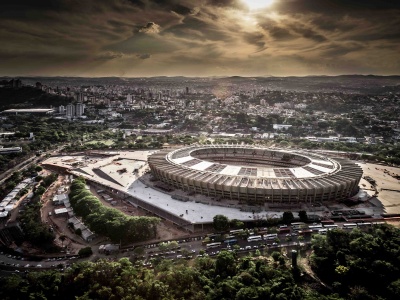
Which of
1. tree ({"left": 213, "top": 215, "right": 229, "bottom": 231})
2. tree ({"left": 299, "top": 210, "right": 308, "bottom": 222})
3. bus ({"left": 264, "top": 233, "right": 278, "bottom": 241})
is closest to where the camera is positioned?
bus ({"left": 264, "top": 233, "right": 278, "bottom": 241})

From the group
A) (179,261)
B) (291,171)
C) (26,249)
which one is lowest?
(26,249)

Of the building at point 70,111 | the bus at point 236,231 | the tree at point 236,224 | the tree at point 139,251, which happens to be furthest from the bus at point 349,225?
the building at point 70,111

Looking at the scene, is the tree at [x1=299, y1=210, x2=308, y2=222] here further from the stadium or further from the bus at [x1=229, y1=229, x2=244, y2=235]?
the bus at [x1=229, y1=229, x2=244, y2=235]

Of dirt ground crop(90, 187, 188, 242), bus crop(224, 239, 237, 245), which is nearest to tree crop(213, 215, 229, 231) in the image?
bus crop(224, 239, 237, 245)

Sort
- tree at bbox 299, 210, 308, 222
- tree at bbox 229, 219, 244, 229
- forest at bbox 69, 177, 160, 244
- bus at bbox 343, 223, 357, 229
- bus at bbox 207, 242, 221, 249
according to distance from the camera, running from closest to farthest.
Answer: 1. bus at bbox 207, 242, 221, 249
2. forest at bbox 69, 177, 160, 244
3. tree at bbox 229, 219, 244, 229
4. bus at bbox 343, 223, 357, 229
5. tree at bbox 299, 210, 308, 222

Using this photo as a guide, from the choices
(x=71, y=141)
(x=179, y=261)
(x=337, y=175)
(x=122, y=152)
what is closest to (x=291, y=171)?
(x=337, y=175)

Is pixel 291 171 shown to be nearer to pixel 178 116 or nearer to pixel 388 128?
pixel 388 128

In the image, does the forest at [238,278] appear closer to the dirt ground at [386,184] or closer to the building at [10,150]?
the dirt ground at [386,184]

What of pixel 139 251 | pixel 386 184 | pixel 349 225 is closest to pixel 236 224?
pixel 139 251
